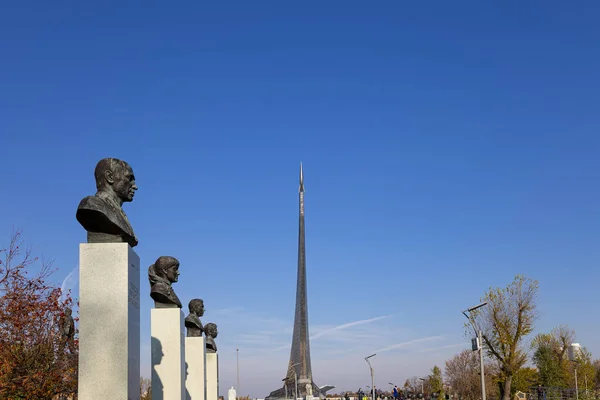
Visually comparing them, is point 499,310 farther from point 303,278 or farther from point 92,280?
point 303,278

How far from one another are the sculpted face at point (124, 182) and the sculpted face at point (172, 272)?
5032 mm

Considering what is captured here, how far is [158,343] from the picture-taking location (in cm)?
1534

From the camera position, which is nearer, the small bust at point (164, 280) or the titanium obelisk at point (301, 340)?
the small bust at point (164, 280)

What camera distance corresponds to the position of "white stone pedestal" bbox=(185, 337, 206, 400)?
65.2 feet

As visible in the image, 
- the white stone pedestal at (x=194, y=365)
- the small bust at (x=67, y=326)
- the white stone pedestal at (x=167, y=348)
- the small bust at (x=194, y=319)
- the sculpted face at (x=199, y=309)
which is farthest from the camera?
the small bust at (x=67, y=326)

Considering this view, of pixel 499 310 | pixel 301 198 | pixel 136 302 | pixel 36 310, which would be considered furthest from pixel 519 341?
pixel 301 198

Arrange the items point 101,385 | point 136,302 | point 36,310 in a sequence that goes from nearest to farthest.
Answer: point 101,385 → point 136,302 → point 36,310

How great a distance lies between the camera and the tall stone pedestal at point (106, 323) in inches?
378

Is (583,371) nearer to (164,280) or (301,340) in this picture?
(301,340)

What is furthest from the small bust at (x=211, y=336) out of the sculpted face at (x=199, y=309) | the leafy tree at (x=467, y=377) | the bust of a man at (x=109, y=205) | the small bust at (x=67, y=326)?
the leafy tree at (x=467, y=377)

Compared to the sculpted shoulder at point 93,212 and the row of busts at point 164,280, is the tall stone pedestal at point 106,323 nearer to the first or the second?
the sculpted shoulder at point 93,212

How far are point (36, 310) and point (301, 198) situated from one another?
72289mm

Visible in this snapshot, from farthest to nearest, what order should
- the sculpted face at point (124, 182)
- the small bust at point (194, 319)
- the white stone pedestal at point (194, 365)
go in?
1. the small bust at point (194, 319)
2. the white stone pedestal at point (194, 365)
3. the sculpted face at point (124, 182)

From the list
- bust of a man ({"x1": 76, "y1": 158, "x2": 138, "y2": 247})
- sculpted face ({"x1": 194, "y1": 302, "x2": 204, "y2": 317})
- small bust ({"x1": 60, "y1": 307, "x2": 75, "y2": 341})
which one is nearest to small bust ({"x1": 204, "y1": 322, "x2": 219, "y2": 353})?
sculpted face ({"x1": 194, "y1": 302, "x2": 204, "y2": 317})
